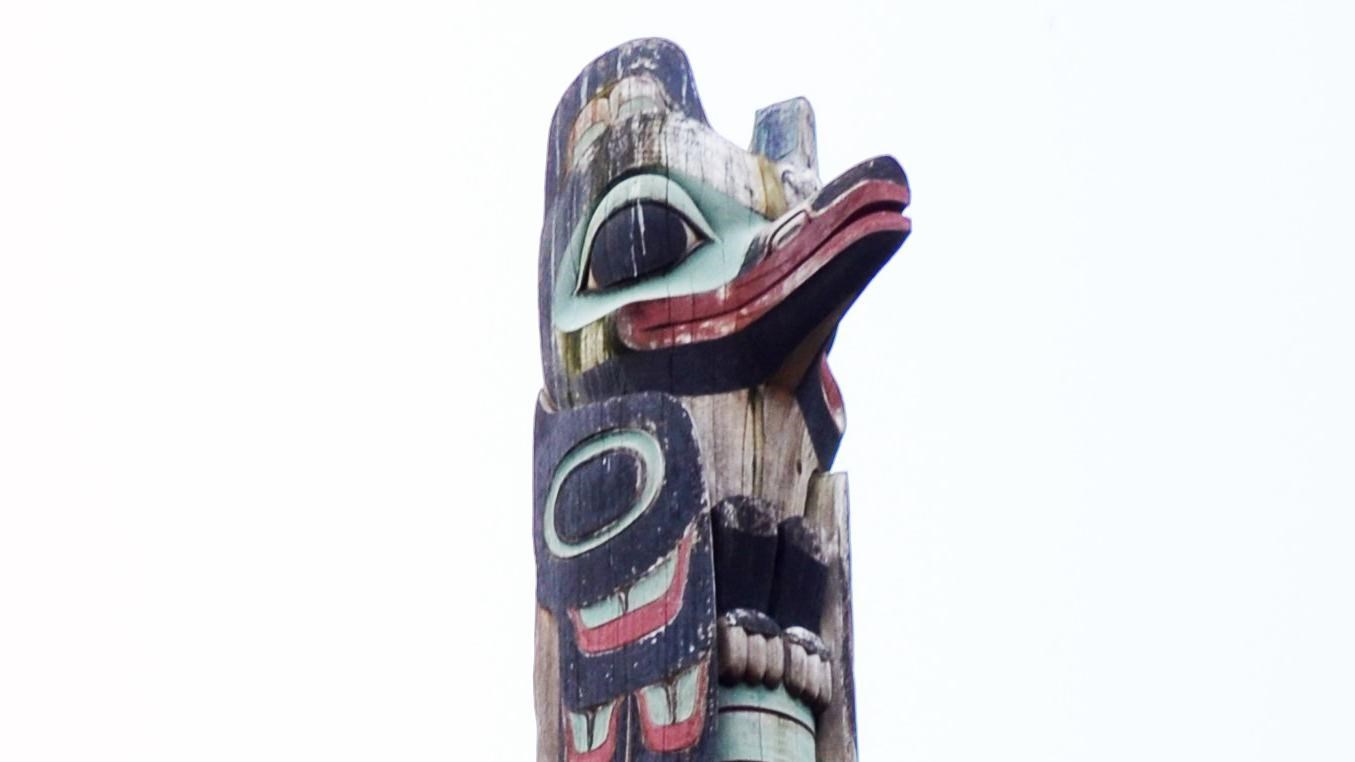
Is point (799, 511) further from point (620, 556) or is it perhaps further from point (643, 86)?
point (643, 86)

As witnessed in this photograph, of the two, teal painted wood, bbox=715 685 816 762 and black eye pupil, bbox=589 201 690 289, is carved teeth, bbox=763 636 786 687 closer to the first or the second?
teal painted wood, bbox=715 685 816 762

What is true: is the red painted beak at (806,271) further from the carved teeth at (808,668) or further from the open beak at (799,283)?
the carved teeth at (808,668)

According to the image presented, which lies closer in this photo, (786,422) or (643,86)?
(786,422)

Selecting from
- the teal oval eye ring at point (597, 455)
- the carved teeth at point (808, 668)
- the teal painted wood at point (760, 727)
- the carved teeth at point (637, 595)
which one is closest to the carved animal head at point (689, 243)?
the teal oval eye ring at point (597, 455)

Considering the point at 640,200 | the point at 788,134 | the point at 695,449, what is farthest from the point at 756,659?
the point at 788,134

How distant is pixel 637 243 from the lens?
618cm

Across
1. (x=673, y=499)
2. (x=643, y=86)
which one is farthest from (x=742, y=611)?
(x=643, y=86)

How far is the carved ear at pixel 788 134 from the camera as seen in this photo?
21.9ft

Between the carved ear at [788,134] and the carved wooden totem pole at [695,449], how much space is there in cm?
7

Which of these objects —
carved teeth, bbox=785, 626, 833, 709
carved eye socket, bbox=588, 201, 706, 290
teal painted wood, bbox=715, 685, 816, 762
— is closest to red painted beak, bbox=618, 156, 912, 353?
carved eye socket, bbox=588, 201, 706, 290

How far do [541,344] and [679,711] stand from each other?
1587mm

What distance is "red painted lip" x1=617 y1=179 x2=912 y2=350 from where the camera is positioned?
5.68 meters

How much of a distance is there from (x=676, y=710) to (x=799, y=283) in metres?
1.28

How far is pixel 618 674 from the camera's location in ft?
17.9
